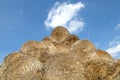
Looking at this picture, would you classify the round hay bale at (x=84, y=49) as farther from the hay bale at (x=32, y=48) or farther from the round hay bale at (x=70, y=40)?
the round hay bale at (x=70, y=40)

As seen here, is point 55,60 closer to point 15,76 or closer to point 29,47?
point 15,76

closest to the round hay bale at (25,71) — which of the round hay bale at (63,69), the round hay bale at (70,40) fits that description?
the round hay bale at (63,69)

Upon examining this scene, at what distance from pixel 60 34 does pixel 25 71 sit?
8.74 meters

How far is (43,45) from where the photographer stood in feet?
65.2

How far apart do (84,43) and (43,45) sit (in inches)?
92.1

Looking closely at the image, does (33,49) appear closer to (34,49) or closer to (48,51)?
(34,49)

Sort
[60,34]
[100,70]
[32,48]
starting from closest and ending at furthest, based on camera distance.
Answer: [100,70] → [32,48] → [60,34]

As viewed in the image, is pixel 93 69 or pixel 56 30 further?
pixel 56 30

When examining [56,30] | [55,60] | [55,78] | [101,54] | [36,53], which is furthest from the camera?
[56,30]

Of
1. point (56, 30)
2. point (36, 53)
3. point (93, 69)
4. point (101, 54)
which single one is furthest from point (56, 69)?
point (56, 30)

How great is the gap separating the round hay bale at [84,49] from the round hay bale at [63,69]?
11.5 ft

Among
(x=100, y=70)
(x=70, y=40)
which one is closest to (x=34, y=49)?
(x=70, y=40)

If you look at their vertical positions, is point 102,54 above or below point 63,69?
above

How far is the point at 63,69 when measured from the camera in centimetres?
1508
